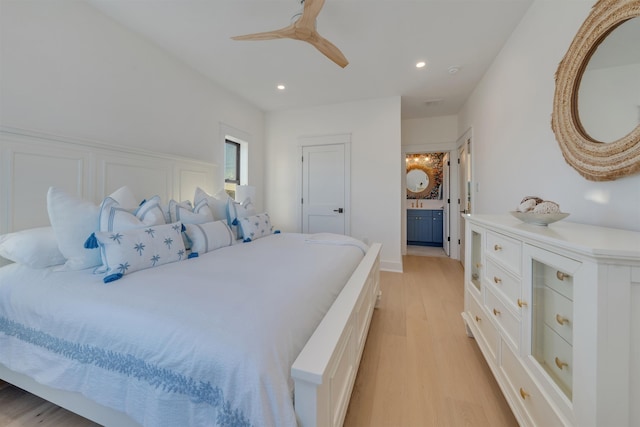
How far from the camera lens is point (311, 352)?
2.81 feet

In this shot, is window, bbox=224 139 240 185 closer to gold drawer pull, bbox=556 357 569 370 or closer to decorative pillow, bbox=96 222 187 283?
decorative pillow, bbox=96 222 187 283

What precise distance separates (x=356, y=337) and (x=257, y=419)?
839mm

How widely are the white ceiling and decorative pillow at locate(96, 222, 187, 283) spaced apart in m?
1.91

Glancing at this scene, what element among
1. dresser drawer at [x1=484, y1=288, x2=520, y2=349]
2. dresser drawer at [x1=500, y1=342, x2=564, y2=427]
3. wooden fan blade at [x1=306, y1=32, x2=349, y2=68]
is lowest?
dresser drawer at [x1=500, y1=342, x2=564, y2=427]

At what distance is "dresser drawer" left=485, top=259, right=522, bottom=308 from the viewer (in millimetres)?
1196

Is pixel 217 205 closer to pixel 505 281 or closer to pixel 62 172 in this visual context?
pixel 62 172

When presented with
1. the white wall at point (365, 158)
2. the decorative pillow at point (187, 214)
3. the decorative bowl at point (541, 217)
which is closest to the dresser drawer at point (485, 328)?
the decorative bowl at point (541, 217)

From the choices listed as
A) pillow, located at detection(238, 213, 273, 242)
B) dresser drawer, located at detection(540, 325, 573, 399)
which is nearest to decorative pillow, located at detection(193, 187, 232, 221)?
pillow, located at detection(238, 213, 273, 242)

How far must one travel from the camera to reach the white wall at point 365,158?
3.78 meters

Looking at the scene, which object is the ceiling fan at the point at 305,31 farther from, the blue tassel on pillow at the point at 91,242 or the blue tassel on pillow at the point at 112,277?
the blue tassel on pillow at the point at 112,277

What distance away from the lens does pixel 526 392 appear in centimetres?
107

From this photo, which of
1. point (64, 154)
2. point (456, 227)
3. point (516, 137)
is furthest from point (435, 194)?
point (64, 154)

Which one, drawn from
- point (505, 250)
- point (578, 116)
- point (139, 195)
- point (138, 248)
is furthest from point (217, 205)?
point (578, 116)

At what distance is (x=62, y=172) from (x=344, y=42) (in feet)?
8.82
